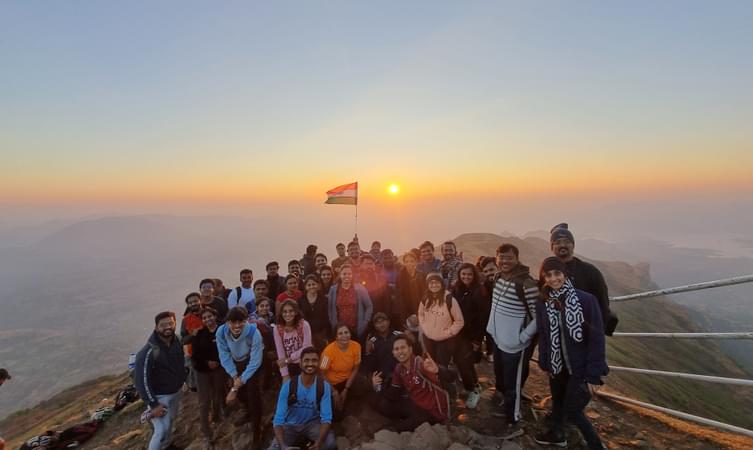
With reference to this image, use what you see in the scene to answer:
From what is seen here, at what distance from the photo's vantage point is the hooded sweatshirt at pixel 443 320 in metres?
6.08

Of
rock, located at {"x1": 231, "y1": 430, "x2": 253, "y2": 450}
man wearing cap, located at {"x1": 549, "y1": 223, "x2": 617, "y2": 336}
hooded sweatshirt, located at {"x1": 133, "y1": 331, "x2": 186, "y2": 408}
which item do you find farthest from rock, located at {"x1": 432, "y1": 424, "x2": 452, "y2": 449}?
hooded sweatshirt, located at {"x1": 133, "y1": 331, "x2": 186, "y2": 408}

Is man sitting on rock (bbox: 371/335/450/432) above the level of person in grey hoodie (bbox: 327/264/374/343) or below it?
below

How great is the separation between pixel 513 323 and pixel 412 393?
2131 mm

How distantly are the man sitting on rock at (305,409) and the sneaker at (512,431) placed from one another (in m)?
2.88

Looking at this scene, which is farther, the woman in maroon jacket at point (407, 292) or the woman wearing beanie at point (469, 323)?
the woman in maroon jacket at point (407, 292)

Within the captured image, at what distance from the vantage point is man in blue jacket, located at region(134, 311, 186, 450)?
20.6 ft

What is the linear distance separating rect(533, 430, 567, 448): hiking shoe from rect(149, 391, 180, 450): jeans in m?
6.90

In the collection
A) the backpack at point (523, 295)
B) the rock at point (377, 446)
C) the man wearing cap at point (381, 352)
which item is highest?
the backpack at point (523, 295)

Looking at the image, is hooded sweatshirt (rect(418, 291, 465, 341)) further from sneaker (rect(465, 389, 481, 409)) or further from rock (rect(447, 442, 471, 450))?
rock (rect(447, 442, 471, 450))

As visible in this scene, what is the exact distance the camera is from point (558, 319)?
4.64 meters

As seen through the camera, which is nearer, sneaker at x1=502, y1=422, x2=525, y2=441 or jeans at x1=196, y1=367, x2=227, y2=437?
sneaker at x1=502, y1=422, x2=525, y2=441

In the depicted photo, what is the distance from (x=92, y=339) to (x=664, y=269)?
315437 mm

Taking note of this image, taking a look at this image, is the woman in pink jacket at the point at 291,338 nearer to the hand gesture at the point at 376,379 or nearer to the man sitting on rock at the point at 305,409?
the man sitting on rock at the point at 305,409

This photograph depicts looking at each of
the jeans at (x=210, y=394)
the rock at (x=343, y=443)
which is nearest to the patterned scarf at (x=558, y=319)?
the rock at (x=343, y=443)
